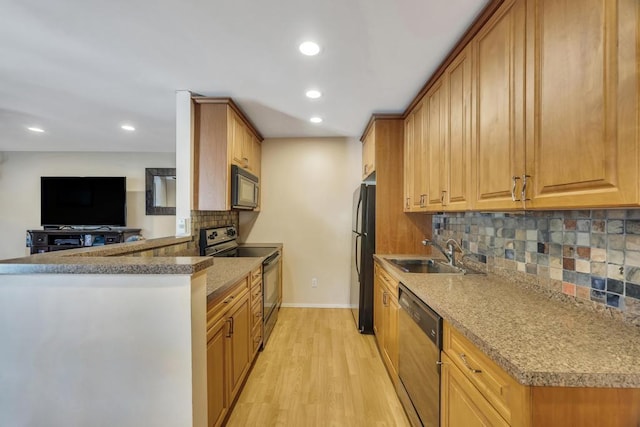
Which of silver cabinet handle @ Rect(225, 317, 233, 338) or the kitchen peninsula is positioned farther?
silver cabinet handle @ Rect(225, 317, 233, 338)

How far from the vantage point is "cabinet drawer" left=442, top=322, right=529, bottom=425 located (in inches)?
31.5

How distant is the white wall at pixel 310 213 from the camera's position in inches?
151

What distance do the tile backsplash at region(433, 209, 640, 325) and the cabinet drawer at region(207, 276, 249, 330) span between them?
1.75 m

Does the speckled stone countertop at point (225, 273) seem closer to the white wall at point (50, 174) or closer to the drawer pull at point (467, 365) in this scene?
the drawer pull at point (467, 365)

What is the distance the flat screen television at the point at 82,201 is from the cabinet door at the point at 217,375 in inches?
171

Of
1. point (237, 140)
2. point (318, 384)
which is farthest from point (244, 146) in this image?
point (318, 384)

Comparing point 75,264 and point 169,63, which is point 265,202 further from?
point 75,264

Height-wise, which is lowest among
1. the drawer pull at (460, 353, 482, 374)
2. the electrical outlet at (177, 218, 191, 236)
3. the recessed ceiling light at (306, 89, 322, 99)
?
the drawer pull at (460, 353, 482, 374)

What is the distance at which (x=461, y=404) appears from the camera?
3.60 ft

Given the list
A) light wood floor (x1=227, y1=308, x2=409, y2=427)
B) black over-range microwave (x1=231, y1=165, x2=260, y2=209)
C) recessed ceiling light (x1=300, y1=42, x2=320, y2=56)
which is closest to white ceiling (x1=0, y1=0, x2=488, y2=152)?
Answer: recessed ceiling light (x1=300, y1=42, x2=320, y2=56)

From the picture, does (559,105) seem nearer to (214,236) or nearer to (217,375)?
(217,375)

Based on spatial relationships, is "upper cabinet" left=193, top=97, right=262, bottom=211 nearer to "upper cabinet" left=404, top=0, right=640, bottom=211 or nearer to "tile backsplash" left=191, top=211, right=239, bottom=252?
"tile backsplash" left=191, top=211, right=239, bottom=252

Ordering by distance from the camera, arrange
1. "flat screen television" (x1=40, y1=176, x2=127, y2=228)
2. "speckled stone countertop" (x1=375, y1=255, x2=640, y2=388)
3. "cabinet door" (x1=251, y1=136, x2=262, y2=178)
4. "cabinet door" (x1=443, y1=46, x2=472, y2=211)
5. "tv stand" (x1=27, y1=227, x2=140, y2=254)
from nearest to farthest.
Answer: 1. "speckled stone countertop" (x1=375, y1=255, x2=640, y2=388)
2. "cabinet door" (x1=443, y1=46, x2=472, y2=211)
3. "cabinet door" (x1=251, y1=136, x2=262, y2=178)
4. "tv stand" (x1=27, y1=227, x2=140, y2=254)
5. "flat screen television" (x1=40, y1=176, x2=127, y2=228)

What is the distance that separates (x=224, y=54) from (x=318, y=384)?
2534mm
